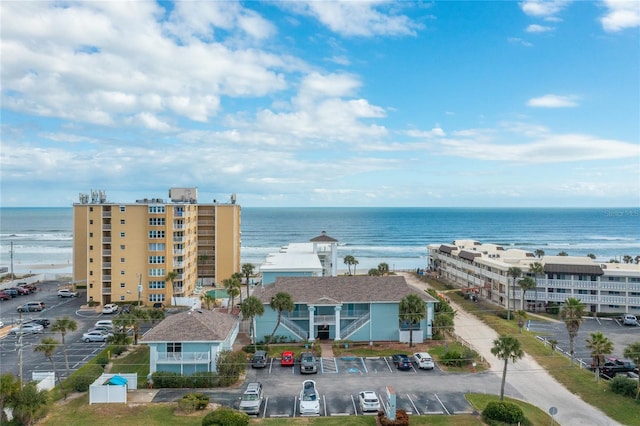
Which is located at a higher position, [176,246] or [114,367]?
[176,246]

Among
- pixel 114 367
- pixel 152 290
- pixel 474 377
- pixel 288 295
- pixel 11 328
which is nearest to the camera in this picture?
pixel 474 377

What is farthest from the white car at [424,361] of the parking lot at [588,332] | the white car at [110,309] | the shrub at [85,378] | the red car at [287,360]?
the white car at [110,309]

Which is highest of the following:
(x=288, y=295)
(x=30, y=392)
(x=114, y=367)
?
(x=288, y=295)

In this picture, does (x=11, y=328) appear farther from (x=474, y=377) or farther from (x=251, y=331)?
(x=474, y=377)

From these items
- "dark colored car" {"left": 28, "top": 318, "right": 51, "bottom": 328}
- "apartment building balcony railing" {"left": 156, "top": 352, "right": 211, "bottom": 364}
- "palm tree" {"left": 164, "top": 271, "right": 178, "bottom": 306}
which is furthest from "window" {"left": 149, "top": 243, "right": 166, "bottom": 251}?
"apartment building balcony railing" {"left": 156, "top": 352, "right": 211, "bottom": 364}

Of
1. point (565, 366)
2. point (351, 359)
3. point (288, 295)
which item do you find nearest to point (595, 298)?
point (565, 366)

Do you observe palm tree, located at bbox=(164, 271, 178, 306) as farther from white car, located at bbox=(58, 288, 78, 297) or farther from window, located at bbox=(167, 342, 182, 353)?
window, located at bbox=(167, 342, 182, 353)

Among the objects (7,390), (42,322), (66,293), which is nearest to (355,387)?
(7,390)

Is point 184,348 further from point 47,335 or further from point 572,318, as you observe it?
point 572,318
